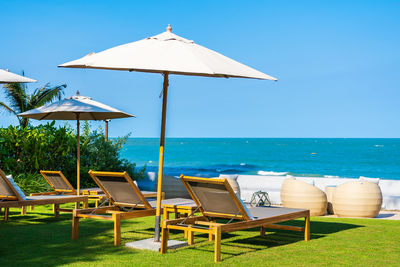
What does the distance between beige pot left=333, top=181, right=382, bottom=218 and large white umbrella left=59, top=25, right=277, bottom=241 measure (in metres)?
4.43

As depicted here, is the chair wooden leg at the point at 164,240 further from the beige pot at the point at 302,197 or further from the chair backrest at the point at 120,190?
the beige pot at the point at 302,197

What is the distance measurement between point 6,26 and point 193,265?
37172 millimetres

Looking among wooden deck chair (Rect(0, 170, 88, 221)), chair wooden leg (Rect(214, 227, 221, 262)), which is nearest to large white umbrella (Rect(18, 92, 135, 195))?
wooden deck chair (Rect(0, 170, 88, 221))

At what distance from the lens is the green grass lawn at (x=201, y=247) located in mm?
5047

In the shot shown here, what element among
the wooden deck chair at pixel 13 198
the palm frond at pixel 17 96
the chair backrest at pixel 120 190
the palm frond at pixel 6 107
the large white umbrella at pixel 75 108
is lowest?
the wooden deck chair at pixel 13 198

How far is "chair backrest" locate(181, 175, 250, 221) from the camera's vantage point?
531 cm

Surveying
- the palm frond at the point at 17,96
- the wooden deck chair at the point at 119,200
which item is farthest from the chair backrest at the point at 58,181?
the palm frond at the point at 17,96

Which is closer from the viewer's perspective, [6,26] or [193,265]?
[193,265]

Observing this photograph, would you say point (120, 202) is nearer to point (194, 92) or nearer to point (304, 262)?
point (304, 262)

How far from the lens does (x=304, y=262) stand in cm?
505

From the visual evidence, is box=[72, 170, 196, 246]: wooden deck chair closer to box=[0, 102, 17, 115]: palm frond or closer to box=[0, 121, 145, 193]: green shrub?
box=[0, 121, 145, 193]: green shrub

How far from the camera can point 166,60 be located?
16.7 ft

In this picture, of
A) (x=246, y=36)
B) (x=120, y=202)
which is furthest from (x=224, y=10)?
(x=120, y=202)

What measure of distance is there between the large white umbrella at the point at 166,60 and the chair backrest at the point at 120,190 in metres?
0.48
